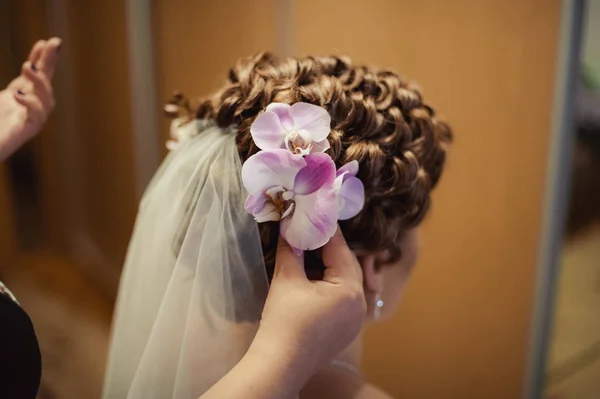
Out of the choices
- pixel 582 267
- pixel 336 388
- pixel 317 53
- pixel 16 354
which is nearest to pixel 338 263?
pixel 336 388

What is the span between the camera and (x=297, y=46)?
1327mm

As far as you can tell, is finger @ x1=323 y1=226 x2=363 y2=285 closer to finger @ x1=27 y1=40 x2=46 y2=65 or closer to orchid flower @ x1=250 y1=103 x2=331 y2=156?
orchid flower @ x1=250 y1=103 x2=331 y2=156

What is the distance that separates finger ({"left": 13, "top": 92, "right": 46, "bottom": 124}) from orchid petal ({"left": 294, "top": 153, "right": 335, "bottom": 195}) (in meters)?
0.48

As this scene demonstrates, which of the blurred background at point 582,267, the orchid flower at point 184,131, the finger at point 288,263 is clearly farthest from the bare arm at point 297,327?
the blurred background at point 582,267

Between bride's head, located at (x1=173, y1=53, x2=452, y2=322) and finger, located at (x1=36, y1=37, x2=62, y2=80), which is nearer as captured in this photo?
bride's head, located at (x1=173, y1=53, x2=452, y2=322)

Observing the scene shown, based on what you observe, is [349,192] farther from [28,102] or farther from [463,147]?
[463,147]

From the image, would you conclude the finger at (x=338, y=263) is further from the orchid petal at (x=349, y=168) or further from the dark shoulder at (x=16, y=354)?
the dark shoulder at (x=16, y=354)

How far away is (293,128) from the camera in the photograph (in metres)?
0.60

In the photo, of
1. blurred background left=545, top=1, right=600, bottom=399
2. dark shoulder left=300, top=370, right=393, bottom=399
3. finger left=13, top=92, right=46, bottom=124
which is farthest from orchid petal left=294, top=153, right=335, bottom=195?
blurred background left=545, top=1, right=600, bottom=399

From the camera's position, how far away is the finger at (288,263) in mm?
600

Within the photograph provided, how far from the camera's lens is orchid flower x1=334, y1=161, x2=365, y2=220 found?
614 millimetres

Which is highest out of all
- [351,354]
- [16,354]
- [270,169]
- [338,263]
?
[270,169]

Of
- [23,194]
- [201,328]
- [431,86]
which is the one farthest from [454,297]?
[23,194]

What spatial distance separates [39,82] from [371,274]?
56 centimetres
